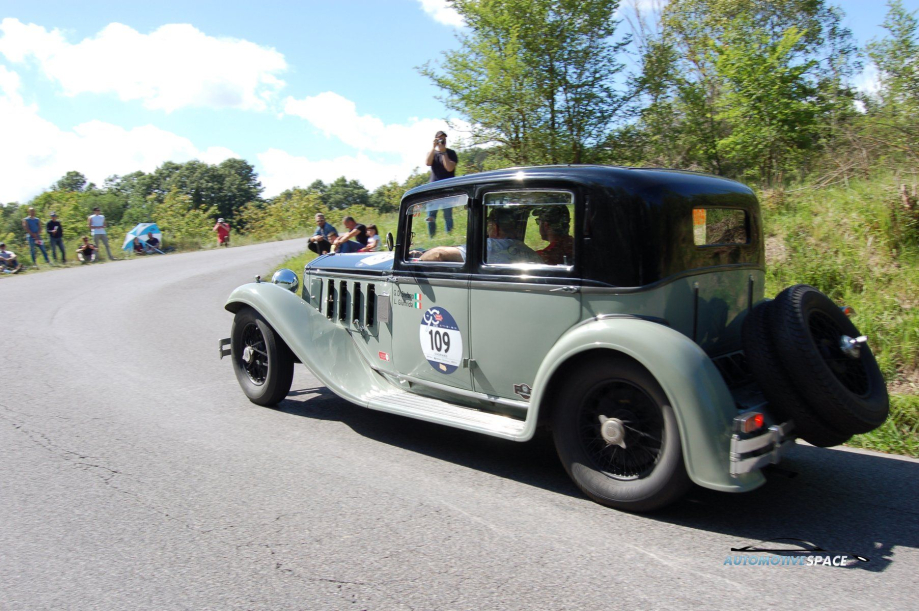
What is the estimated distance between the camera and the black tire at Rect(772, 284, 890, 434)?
325 cm

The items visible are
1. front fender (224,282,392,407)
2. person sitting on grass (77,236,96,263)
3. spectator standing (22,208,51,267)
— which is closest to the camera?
front fender (224,282,392,407)

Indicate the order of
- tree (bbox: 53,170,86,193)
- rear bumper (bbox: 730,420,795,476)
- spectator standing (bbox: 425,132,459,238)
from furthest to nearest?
1. tree (bbox: 53,170,86,193)
2. spectator standing (bbox: 425,132,459,238)
3. rear bumper (bbox: 730,420,795,476)

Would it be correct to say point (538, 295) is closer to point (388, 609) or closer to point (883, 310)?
point (388, 609)

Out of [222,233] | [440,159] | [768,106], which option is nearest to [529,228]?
[440,159]

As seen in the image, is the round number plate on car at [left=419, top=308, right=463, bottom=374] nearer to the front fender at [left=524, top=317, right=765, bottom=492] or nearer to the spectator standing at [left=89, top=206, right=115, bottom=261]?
the front fender at [left=524, top=317, right=765, bottom=492]

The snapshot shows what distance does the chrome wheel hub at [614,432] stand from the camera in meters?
3.50

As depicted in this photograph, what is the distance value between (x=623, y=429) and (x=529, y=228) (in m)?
1.34

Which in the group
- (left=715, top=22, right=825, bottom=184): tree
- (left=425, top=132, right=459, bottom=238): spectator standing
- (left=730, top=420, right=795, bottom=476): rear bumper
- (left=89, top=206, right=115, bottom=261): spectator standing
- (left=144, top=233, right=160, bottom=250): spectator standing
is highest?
(left=715, top=22, right=825, bottom=184): tree

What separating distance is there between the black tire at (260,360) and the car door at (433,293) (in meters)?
1.06

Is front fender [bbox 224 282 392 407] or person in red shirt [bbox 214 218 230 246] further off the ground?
person in red shirt [bbox 214 218 230 246]

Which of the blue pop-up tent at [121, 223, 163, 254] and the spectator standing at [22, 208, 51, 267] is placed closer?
the spectator standing at [22, 208, 51, 267]

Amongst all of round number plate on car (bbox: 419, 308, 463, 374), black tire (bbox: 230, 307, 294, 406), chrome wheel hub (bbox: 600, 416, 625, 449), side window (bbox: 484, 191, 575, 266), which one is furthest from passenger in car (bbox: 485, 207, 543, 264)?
black tire (bbox: 230, 307, 294, 406)

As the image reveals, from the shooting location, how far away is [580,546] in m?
3.12

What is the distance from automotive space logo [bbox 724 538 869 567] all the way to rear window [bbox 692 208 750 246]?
1.64 meters
